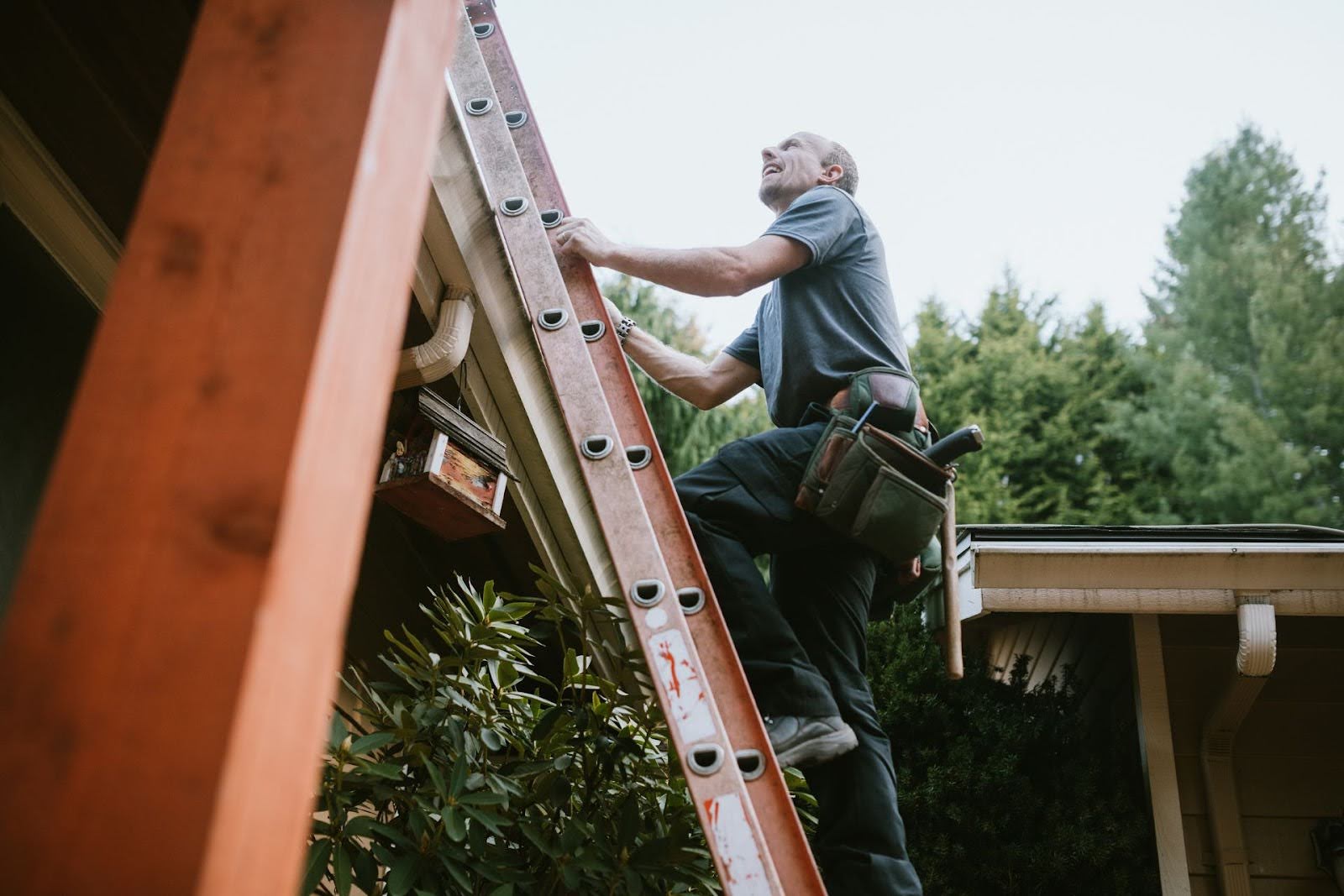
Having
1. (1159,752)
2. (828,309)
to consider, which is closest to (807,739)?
(828,309)

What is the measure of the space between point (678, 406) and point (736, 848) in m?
10.0

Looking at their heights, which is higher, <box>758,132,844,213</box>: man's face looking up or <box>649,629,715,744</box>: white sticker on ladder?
A: <box>758,132,844,213</box>: man's face looking up

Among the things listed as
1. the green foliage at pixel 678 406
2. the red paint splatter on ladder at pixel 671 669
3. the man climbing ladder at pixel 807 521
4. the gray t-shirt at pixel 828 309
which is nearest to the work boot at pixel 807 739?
the man climbing ladder at pixel 807 521

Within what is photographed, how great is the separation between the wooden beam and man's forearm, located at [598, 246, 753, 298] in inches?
130

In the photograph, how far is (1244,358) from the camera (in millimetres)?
18094

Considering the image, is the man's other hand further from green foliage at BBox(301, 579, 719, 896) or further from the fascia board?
the fascia board

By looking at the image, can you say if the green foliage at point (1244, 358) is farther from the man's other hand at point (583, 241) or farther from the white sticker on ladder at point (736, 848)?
the white sticker on ladder at point (736, 848)

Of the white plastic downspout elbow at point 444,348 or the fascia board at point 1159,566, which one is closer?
the white plastic downspout elbow at point 444,348

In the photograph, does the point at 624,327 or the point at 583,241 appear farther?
the point at 624,327

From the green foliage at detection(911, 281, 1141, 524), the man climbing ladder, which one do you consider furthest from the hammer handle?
the green foliage at detection(911, 281, 1141, 524)

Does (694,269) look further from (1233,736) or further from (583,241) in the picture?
(1233,736)

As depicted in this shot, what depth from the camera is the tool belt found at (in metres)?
2.30

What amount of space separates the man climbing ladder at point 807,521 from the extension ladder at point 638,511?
0.43ft

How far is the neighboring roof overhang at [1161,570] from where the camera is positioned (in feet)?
14.4
